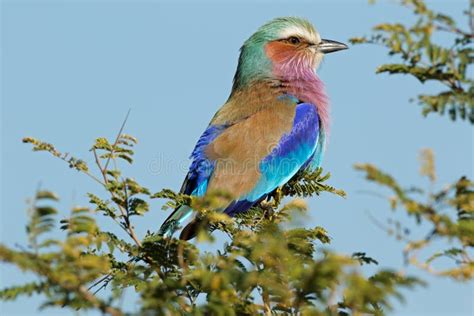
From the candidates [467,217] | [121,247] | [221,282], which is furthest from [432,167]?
[121,247]

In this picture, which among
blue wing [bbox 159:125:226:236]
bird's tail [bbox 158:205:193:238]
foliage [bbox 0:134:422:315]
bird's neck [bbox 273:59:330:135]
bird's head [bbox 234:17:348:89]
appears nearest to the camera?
foliage [bbox 0:134:422:315]

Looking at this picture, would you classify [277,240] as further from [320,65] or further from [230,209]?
[320,65]

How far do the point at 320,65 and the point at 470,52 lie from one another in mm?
5751

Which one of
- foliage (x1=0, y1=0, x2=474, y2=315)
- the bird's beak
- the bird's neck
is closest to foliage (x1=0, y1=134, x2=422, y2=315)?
foliage (x1=0, y1=0, x2=474, y2=315)

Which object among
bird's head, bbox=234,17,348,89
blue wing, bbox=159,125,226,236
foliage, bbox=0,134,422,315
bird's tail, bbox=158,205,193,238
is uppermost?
bird's head, bbox=234,17,348,89

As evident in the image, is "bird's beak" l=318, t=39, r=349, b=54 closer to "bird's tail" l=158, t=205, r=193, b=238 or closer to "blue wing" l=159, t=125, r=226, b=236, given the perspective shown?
"blue wing" l=159, t=125, r=226, b=236

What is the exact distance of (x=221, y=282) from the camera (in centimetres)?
275

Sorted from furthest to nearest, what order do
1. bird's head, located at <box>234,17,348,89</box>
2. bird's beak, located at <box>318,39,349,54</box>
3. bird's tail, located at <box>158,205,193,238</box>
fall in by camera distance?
bird's beak, located at <box>318,39,349,54</box> → bird's head, located at <box>234,17,348,89</box> → bird's tail, located at <box>158,205,193,238</box>

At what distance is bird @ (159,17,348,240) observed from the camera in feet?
21.5

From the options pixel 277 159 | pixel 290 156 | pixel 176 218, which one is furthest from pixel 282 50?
pixel 176 218

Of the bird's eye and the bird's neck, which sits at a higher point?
the bird's eye

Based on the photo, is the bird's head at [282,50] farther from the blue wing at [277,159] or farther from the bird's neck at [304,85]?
the blue wing at [277,159]

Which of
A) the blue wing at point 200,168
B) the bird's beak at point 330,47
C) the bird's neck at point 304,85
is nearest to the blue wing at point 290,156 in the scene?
the bird's neck at point 304,85

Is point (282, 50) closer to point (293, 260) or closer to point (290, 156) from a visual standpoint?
point (290, 156)
